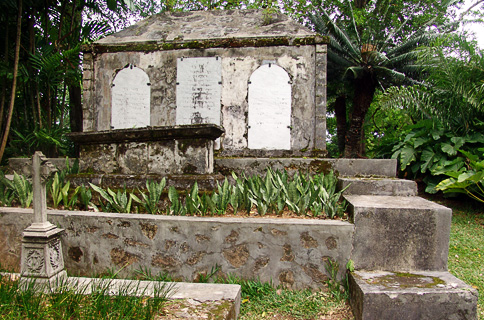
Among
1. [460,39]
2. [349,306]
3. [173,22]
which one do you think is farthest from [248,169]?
[460,39]

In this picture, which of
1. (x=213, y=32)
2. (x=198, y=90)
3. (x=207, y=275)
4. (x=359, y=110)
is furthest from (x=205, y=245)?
(x=359, y=110)

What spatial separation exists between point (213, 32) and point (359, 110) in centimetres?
741

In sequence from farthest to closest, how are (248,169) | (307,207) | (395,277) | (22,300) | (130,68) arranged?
(130,68) < (248,169) < (307,207) < (395,277) < (22,300)

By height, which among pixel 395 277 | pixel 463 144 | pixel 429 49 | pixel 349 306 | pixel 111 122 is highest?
pixel 429 49

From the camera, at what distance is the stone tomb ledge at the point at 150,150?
12.2 ft

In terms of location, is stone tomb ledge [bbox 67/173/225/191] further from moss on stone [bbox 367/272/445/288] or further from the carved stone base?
moss on stone [bbox 367/272/445/288]

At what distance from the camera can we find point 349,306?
8.43ft

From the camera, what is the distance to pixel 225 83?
236 inches

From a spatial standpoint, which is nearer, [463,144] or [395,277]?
[395,277]

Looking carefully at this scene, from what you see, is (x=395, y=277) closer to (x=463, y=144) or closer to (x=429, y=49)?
(x=463, y=144)

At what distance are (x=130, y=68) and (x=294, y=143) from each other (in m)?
3.52

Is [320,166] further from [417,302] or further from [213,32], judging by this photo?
[213,32]

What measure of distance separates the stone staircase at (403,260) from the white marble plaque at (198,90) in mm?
3761

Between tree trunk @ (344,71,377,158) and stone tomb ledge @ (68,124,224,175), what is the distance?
890 centimetres
